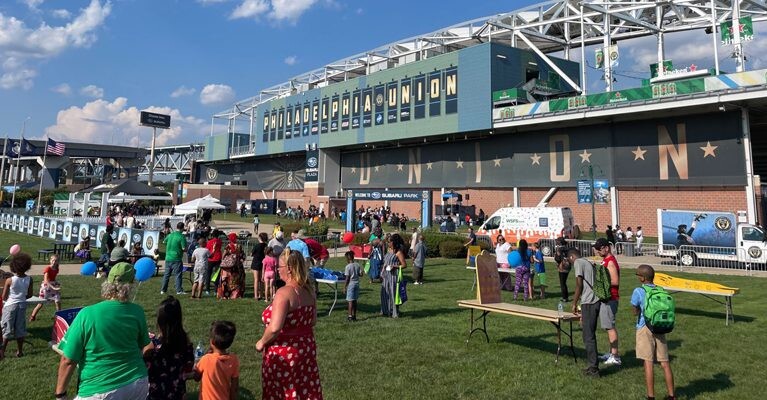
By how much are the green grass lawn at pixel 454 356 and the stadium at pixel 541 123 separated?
1874 cm

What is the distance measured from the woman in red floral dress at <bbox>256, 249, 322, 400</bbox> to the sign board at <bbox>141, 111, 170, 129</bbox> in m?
113

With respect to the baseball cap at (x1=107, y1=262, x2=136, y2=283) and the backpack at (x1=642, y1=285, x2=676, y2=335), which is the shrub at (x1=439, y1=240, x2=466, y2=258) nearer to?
the backpack at (x1=642, y1=285, x2=676, y2=335)

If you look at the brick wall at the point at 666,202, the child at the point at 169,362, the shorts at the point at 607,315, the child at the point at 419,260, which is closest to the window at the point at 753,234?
Result: the brick wall at the point at 666,202

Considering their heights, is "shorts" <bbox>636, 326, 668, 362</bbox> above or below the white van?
below

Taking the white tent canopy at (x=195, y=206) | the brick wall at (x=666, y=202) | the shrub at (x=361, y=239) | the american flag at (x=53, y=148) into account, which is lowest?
the shrub at (x=361, y=239)

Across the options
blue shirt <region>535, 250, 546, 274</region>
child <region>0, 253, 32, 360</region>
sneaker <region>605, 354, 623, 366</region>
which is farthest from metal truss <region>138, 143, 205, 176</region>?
sneaker <region>605, 354, 623, 366</region>

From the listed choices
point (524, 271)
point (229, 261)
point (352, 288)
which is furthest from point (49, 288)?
point (524, 271)

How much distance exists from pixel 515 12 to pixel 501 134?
13245 mm

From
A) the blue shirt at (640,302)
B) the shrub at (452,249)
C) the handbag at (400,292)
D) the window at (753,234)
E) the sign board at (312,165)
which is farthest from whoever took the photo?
the sign board at (312,165)

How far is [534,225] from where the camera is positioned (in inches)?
1050

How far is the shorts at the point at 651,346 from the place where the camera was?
5.61m

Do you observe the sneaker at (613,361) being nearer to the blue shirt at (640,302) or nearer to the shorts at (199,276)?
the blue shirt at (640,302)

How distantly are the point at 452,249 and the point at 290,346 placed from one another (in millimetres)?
20013

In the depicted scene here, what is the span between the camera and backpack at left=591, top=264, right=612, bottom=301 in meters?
6.75
